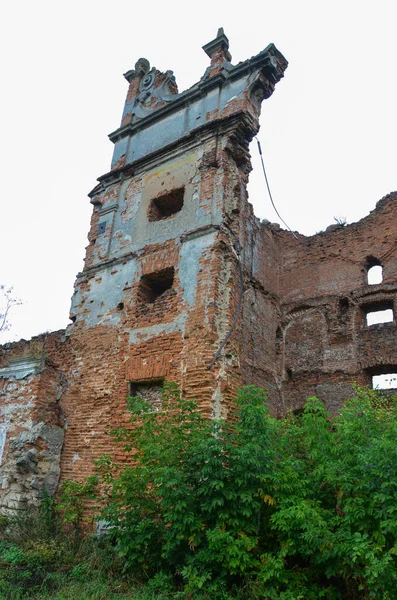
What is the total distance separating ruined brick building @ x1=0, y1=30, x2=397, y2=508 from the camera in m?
8.29

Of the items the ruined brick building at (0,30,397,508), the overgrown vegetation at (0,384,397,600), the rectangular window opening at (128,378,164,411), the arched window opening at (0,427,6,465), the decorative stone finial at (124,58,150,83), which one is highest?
the decorative stone finial at (124,58,150,83)

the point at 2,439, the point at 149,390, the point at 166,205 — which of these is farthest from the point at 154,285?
the point at 2,439

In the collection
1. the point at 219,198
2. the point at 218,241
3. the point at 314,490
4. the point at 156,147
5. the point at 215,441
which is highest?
the point at 156,147

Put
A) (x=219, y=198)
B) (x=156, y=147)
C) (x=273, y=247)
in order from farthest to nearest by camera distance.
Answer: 1. (x=273, y=247)
2. (x=156, y=147)
3. (x=219, y=198)

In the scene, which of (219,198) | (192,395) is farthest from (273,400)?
(219,198)

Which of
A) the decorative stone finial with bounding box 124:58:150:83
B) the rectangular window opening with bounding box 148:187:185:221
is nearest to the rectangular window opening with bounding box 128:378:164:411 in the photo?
the rectangular window opening with bounding box 148:187:185:221

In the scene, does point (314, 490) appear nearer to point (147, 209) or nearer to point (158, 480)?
point (158, 480)

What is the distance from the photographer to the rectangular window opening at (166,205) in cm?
994

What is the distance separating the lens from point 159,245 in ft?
30.5

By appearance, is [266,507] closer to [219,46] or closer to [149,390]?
[149,390]

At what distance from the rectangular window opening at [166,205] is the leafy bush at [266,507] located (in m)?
4.76

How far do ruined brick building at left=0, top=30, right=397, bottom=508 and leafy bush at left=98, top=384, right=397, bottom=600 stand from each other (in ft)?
4.82

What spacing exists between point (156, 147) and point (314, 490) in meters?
7.70

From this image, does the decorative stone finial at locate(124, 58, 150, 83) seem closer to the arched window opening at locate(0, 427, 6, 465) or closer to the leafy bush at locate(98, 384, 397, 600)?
the arched window opening at locate(0, 427, 6, 465)
